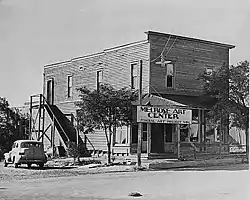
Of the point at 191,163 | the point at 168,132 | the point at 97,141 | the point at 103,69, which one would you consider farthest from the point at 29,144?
the point at 103,69

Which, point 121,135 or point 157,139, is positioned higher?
point 121,135

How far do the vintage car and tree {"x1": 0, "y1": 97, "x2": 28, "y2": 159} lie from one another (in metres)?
0.27

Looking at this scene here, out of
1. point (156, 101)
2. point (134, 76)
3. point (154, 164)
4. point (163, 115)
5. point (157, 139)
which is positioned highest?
point (134, 76)

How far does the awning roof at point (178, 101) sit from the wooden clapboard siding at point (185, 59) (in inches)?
10.2

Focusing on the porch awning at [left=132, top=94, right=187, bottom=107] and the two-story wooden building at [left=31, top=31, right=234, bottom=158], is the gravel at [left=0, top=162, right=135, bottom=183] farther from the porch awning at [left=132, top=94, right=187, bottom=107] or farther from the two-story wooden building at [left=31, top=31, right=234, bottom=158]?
the porch awning at [left=132, top=94, right=187, bottom=107]

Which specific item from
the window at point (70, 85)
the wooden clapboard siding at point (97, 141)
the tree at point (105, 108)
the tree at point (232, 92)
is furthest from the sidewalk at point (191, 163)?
the window at point (70, 85)

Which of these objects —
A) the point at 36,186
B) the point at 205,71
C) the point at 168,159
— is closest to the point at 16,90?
the point at 36,186

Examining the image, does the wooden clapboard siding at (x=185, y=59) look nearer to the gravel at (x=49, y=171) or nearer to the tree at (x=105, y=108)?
the tree at (x=105, y=108)

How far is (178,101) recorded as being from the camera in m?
16.6

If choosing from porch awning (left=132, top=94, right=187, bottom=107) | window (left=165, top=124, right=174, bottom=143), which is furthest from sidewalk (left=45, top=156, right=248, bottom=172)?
window (left=165, top=124, right=174, bottom=143)

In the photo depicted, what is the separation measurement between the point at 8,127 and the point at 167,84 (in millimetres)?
6626

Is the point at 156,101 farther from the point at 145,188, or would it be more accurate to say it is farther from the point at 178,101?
the point at 145,188

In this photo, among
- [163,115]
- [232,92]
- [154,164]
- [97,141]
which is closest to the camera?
[154,164]

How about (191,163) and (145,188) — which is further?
(191,163)
